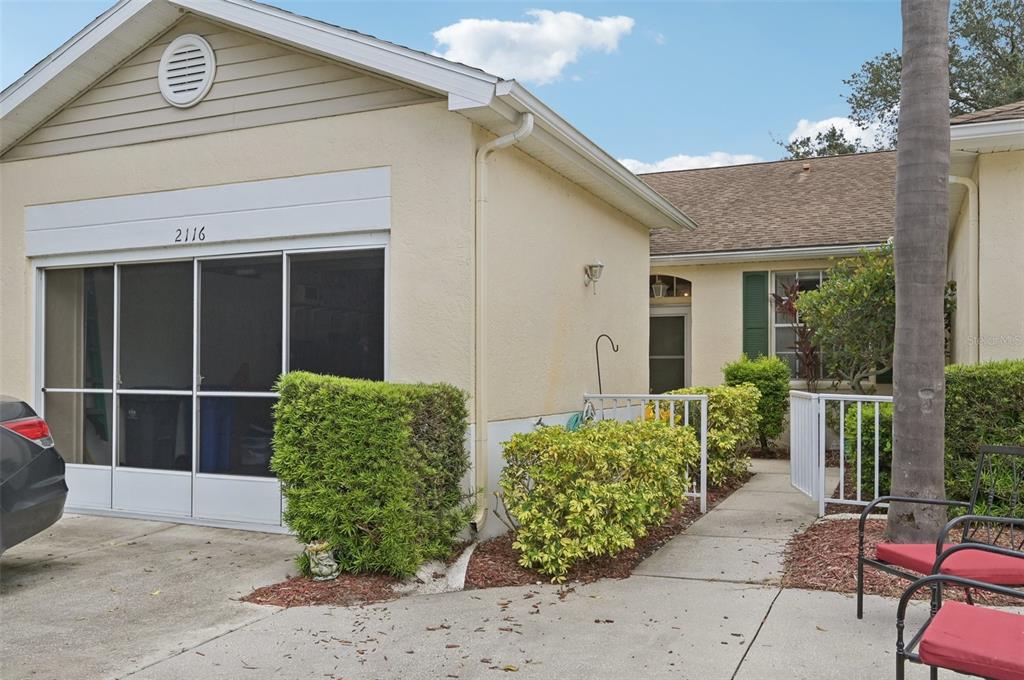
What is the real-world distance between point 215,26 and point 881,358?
865 centimetres

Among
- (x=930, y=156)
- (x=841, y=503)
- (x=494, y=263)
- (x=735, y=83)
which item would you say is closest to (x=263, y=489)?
(x=494, y=263)

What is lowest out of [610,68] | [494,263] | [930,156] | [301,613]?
[301,613]

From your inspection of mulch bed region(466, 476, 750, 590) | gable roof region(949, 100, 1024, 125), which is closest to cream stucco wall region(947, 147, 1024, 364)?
gable roof region(949, 100, 1024, 125)

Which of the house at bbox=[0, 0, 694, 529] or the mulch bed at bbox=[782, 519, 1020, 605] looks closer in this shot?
the mulch bed at bbox=[782, 519, 1020, 605]

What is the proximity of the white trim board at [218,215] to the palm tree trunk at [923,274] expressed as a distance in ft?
12.5

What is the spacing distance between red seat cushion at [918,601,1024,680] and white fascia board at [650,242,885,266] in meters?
8.95

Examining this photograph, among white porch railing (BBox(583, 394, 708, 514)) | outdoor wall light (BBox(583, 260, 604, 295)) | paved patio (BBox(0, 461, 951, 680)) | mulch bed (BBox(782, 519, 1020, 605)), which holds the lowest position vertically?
paved patio (BBox(0, 461, 951, 680))

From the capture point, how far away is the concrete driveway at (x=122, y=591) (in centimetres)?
423

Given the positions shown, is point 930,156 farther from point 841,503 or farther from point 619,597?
point 619,597

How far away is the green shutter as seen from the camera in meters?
12.5

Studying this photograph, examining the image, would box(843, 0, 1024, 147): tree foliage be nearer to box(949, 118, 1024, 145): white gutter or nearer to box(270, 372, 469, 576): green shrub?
box(949, 118, 1024, 145): white gutter

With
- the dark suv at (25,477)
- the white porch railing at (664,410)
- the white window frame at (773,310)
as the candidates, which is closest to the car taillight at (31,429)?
the dark suv at (25,477)

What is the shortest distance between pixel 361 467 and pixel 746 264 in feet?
29.0

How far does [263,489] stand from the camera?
6.93 metres
